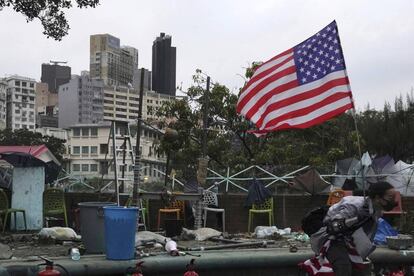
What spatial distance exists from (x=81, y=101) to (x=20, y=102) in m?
17.8

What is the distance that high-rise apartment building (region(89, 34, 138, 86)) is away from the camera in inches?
3634

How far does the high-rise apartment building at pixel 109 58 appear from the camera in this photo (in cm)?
9231

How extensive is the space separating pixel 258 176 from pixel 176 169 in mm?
2282

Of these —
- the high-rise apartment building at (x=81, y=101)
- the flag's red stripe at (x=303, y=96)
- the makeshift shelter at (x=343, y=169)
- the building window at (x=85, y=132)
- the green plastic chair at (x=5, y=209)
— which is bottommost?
the green plastic chair at (x=5, y=209)

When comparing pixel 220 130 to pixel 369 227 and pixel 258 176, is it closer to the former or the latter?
pixel 258 176

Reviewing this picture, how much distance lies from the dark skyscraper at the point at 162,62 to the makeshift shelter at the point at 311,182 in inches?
638

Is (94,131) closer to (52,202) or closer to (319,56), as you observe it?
(52,202)

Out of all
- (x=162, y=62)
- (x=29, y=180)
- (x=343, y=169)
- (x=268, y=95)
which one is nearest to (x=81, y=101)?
(x=162, y=62)

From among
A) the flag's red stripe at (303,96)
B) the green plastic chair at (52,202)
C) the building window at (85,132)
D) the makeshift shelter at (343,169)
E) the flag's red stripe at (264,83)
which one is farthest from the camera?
the building window at (85,132)

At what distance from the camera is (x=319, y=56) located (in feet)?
26.8

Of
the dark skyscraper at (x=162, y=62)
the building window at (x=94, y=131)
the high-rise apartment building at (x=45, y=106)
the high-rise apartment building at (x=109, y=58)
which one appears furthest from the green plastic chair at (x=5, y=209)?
the high-rise apartment building at (x=45, y=106)

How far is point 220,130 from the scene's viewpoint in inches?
891

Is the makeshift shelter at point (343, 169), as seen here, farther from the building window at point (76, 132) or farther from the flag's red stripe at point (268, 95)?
the building window at point (76, 132)

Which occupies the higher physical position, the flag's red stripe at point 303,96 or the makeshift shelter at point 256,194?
the flag's red stripe at point 303,96
